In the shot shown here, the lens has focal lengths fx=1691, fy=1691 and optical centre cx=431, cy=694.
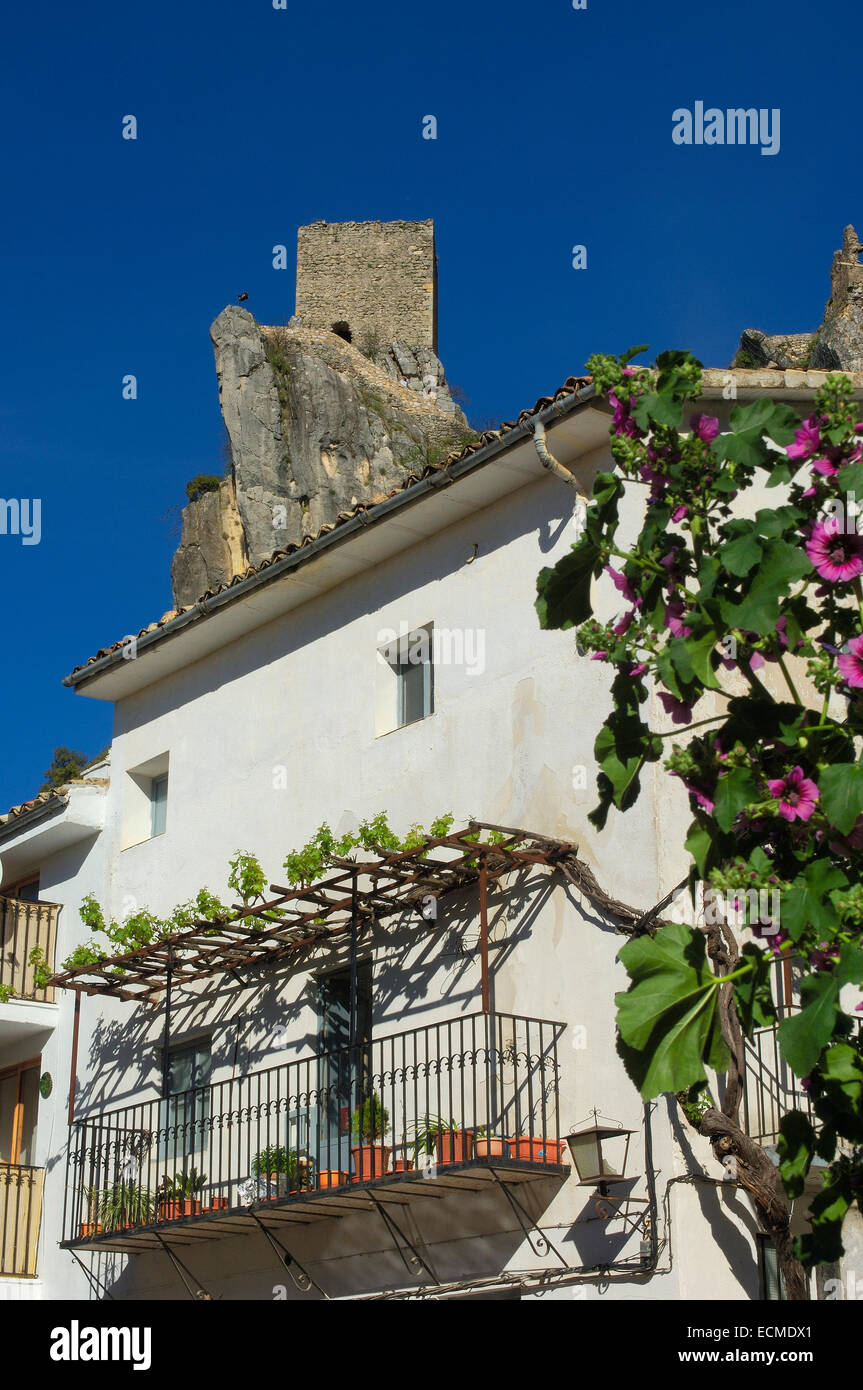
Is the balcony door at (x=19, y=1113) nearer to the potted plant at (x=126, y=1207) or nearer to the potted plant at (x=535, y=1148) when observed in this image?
the potted plant at (x=126, y=1207)

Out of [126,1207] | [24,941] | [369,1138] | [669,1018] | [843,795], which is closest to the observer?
[843,795]

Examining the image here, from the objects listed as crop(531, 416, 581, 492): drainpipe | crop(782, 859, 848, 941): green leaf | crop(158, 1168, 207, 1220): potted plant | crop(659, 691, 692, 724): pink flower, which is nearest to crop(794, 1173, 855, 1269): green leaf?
crop(782, 859, 848, 941): green leaf

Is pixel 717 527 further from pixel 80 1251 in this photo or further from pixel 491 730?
pixel 80 1251

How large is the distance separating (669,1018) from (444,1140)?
23.0 feet

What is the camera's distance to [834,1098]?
202 inches

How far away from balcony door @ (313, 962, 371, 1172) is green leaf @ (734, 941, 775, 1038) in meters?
7.39

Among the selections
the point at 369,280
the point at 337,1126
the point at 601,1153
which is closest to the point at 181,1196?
the point at 337,1126

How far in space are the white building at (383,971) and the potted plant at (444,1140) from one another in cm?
5

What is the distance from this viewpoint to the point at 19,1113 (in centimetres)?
1752

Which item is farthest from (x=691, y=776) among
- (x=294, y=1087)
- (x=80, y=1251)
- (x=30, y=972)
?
(x=30, y=972)

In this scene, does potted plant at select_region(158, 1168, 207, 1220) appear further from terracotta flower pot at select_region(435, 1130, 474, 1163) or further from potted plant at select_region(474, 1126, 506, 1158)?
potted plant at select_region(474, 1126, 506, 1158)

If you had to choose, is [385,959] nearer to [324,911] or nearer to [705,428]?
[324,911]

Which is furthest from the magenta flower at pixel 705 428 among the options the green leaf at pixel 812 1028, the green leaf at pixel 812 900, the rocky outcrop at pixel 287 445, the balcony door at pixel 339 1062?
the rocky outcrop at pixel 287 445

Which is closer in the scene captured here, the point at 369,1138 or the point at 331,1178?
the point at 331,1178
